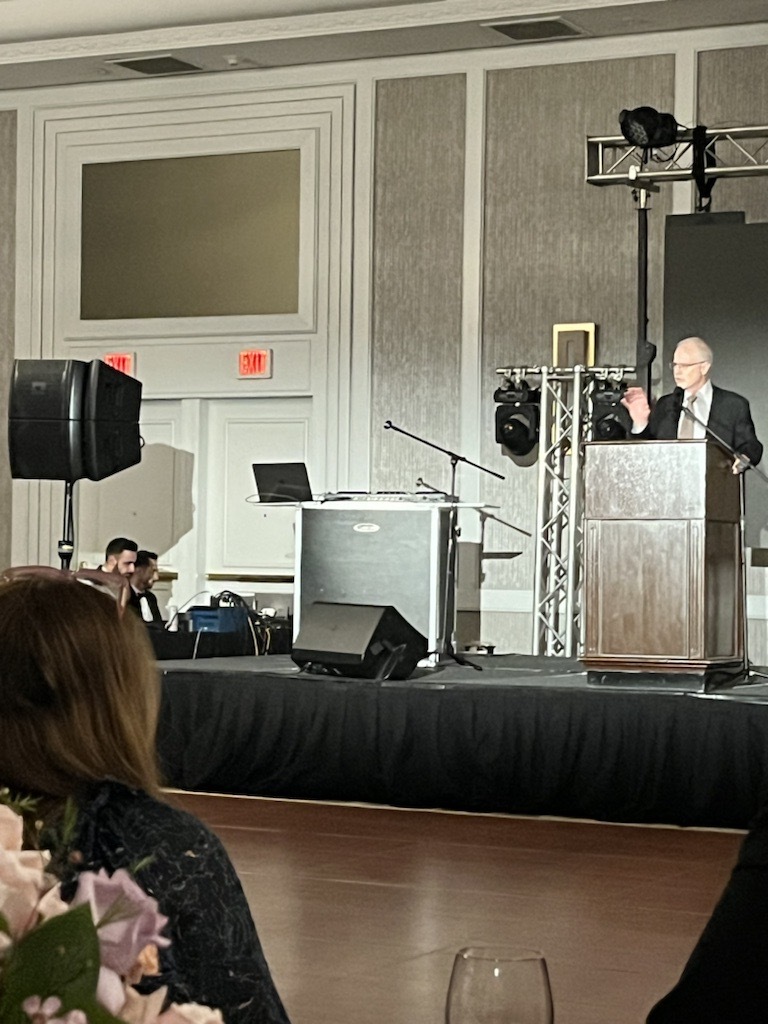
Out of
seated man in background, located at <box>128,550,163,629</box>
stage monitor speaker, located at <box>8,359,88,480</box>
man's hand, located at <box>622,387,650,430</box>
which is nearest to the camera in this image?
man's hand, located at <box>622,387,650,430</box>

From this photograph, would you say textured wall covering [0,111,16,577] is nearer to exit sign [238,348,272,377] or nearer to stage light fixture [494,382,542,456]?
exit sign [238,348,272,377]

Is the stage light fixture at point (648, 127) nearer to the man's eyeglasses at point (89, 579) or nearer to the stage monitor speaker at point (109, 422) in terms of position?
the stage monitor speaker at point (109, 422)

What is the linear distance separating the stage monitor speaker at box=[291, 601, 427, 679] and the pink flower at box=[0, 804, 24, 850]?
18.3 feet

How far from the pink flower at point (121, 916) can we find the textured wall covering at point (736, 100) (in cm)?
859

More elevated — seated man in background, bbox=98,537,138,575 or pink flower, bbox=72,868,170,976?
pink flower, bbox=72,868,170,976

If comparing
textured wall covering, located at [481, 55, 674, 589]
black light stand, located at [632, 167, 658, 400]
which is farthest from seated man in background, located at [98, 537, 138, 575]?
black light stand, located at [632, 167, 658, 400]

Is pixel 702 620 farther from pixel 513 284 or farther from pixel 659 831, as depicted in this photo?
pixel 513 284

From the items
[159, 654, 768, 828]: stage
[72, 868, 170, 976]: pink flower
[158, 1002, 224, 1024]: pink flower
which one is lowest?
[159, 654, 768, 828]: stage

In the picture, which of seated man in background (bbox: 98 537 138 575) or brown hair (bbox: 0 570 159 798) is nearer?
brown hair (bbox: 0 570 159 798)

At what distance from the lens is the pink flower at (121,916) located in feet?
2.21

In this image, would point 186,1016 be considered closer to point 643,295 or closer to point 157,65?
point 643,295

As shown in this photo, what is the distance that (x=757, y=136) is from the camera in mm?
8312

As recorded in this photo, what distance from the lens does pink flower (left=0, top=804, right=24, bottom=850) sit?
669mm

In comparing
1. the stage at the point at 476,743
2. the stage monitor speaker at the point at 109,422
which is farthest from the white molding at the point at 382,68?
the stage at the point at 476,743
